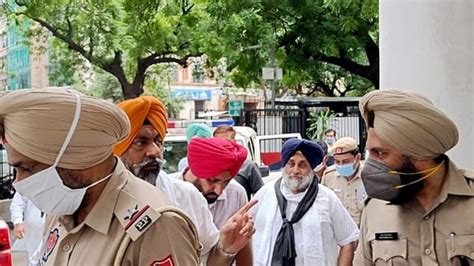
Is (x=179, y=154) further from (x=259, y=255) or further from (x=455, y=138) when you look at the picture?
(x=455, y=138)

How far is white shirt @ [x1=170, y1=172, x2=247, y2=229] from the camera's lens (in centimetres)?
426

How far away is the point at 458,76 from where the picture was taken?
443cm

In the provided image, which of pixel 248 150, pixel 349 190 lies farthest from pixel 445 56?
pixel 248 150

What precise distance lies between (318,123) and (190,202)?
51.9ft

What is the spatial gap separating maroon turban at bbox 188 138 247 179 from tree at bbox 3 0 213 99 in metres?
8.35

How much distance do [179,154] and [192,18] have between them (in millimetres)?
5492

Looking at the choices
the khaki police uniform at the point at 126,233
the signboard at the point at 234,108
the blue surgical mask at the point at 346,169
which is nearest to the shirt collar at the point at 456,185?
the khaki police uniform at the point at 126,233

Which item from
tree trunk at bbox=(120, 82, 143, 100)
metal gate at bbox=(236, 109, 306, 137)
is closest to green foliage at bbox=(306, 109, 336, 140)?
metal gate at bbox=(236, 109, 306, 137)

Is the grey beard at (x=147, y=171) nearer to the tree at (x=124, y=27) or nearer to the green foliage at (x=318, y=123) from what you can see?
the tree at (x=124, y=27)

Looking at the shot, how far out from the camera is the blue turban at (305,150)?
187 inches

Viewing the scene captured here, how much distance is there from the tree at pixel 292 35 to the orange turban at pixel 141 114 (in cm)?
784

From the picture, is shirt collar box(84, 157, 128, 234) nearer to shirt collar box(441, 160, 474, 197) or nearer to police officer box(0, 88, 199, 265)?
police officer box(0, 88, 199, 265)

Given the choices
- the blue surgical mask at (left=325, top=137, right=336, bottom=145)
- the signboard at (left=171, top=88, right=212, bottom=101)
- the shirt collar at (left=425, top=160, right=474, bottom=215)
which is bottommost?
the signboard at (left=171, top=88, right=212, bottom=101)

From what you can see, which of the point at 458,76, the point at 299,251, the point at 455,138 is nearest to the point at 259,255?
the point at 299,251
